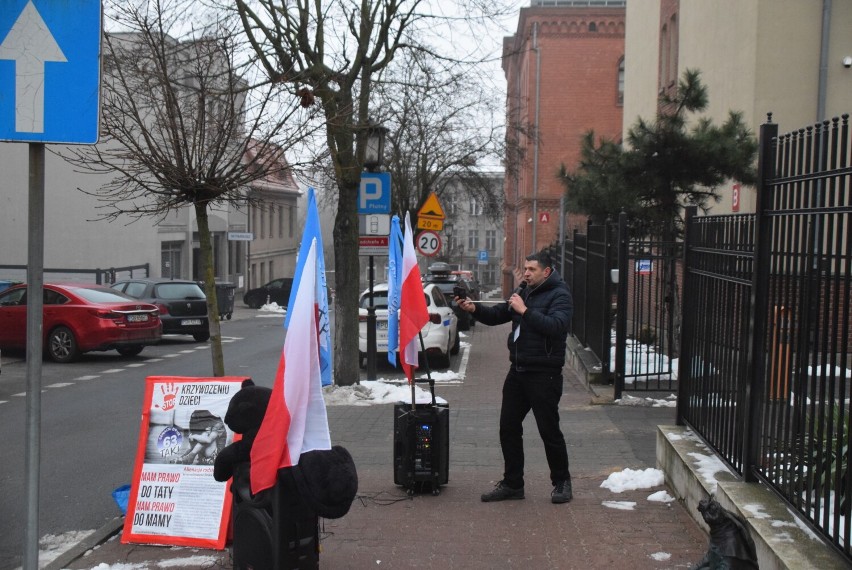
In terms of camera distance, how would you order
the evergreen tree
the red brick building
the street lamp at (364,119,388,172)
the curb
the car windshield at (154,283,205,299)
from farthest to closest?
1. the red brick building
2. the car windshield at (154,283,205,299)
3. the street lamp at (364,119,388,172)
4. the evergreen tree
5. the curb

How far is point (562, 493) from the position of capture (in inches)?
264

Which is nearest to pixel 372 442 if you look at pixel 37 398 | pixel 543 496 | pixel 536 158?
pixel 543 496

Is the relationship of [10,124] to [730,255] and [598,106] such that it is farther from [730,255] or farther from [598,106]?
[598,106]

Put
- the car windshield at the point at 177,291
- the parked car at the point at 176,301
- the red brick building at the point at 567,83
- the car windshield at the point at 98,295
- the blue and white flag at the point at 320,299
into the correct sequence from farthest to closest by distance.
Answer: the red brick building at the point at 567,83, the car windshield at the point at 177,291, the parked car at the point at 176,301, the car windshield at the point at 98,295, the blue and white flag at the point at 320,299

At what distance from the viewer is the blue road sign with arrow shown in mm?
3619

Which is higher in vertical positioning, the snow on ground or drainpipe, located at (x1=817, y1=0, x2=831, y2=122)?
drainpipe, located at (x1=817, y1=0, x2=831, y2=122)

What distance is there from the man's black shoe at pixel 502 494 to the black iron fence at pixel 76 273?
26.2 meters

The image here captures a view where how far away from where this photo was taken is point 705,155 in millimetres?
13219

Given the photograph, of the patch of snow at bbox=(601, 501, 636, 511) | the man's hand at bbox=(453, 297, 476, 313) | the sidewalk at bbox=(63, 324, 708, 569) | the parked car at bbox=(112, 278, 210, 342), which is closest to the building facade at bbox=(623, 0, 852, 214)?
the sidewalk at bbox=(63, 324, 708, 569)

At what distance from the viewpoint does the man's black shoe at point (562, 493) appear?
22.0 feet

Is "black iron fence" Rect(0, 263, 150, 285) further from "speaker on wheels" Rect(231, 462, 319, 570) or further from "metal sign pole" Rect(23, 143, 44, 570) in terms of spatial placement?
"metal sign pole" Rect(23, 143, 44, 570)

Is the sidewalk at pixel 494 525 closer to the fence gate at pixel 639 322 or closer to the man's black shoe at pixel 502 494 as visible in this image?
the man's black shoe at pixel 502 494

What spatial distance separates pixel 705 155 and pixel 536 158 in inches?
1426

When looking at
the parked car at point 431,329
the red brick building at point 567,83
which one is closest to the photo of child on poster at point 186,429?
the parked car at point 431,329
